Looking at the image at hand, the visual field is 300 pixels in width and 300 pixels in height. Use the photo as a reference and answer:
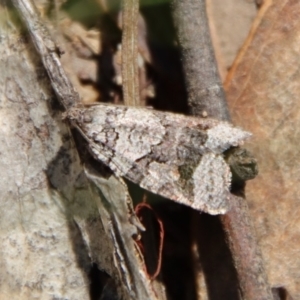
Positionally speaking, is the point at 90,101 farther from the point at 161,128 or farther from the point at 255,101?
the point at 255,101

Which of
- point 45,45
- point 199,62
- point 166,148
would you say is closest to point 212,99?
point 199,62

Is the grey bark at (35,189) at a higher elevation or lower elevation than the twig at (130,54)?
lower

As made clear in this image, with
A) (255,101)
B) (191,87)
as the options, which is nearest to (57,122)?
(191,87)

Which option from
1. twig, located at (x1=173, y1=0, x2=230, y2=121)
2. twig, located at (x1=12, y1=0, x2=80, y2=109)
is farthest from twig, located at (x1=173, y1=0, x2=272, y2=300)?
twig, located at (x1=12, y1=0, x2=80, y2=109)

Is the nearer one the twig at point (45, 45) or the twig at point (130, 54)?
the twig at point (45, 45)

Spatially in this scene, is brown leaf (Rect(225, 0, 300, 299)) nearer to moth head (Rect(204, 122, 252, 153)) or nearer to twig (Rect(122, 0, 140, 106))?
moth head (Rect(204, 122, 252, 153))

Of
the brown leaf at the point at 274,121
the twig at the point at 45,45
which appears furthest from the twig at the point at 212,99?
the twig at the point at 45,45

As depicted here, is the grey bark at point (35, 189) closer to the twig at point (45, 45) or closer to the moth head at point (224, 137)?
the twig at point (45, 45)

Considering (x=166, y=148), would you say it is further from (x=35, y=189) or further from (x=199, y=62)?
(x=35, y=189)
